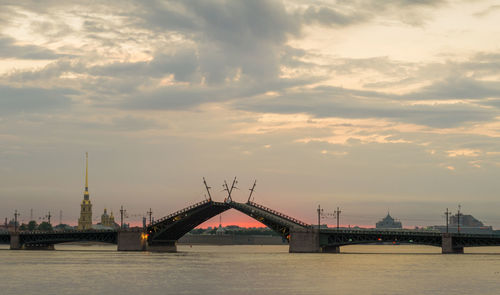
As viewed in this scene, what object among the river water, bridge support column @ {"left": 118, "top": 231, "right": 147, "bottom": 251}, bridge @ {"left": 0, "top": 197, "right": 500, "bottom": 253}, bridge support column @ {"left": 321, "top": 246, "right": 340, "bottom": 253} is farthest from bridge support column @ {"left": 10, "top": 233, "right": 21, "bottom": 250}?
the river water

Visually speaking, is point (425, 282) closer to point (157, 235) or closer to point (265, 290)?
point (265, 290)

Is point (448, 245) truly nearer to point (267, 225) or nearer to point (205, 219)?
point (267, 225)

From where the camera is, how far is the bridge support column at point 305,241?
12862 cm

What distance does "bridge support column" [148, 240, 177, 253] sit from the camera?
147000 millimetres

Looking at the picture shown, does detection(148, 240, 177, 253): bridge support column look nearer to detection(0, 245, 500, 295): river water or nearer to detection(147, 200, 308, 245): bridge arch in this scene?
detection(147, 200, 308, 245): bridge arch

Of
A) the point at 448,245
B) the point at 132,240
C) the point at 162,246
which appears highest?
the point at 132,240

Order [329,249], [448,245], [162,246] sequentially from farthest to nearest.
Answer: [162,246] → [329,249] → [448,245]

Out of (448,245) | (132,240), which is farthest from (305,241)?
(132,240)

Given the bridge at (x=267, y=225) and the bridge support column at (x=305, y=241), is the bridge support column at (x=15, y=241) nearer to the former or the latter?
Result: the bridge at (x=267, y=225)

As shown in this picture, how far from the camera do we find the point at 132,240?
5605 inches

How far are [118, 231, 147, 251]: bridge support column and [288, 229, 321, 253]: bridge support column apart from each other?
2929 cm

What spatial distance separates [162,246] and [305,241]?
33.9m

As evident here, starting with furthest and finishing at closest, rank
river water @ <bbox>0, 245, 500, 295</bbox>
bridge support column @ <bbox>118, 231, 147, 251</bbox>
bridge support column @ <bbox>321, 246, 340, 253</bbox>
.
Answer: bridge support column @ <bbox>118, 231, 147, 251</bbox>, bridge support column @ <bbox>321, 246, 340, 253</bbox>, river water @ <bbox>0, 245, 500, 295</bbox>

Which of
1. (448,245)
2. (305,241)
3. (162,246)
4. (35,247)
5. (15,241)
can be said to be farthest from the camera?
(35,247)
